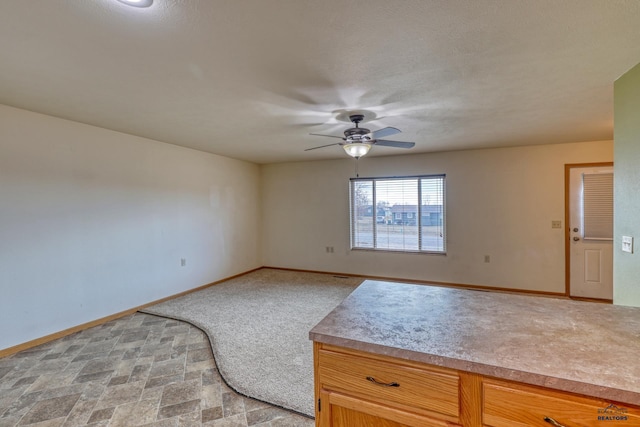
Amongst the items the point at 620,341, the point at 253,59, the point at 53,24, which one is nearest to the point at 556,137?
the point at 620,341

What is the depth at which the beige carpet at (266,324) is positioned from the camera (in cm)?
224

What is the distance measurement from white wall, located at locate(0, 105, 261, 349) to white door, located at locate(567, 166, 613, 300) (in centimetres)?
577

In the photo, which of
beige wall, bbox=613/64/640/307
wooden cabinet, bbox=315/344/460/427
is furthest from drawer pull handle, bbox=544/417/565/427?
beige wall, bbox=613/64/640/307

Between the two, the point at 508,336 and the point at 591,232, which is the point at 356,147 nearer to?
the point at 508,336

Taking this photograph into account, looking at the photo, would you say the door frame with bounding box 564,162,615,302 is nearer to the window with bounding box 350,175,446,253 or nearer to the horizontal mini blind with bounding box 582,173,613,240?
the horizontal mini blind with bounding box 582,173,613,240

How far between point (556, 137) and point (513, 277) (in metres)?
2.18

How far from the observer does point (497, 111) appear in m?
2.79

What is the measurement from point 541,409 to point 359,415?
2.09 ft

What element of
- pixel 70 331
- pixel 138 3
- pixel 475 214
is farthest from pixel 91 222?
pixel 475 214

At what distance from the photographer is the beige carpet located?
7.35 feet

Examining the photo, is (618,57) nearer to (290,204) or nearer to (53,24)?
(53,24)

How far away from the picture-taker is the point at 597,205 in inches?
159

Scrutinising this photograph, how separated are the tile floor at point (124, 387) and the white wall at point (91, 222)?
0.47 m

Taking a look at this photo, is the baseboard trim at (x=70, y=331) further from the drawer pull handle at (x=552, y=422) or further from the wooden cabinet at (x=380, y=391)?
the drawer pull handle at (x=552, y=422)
